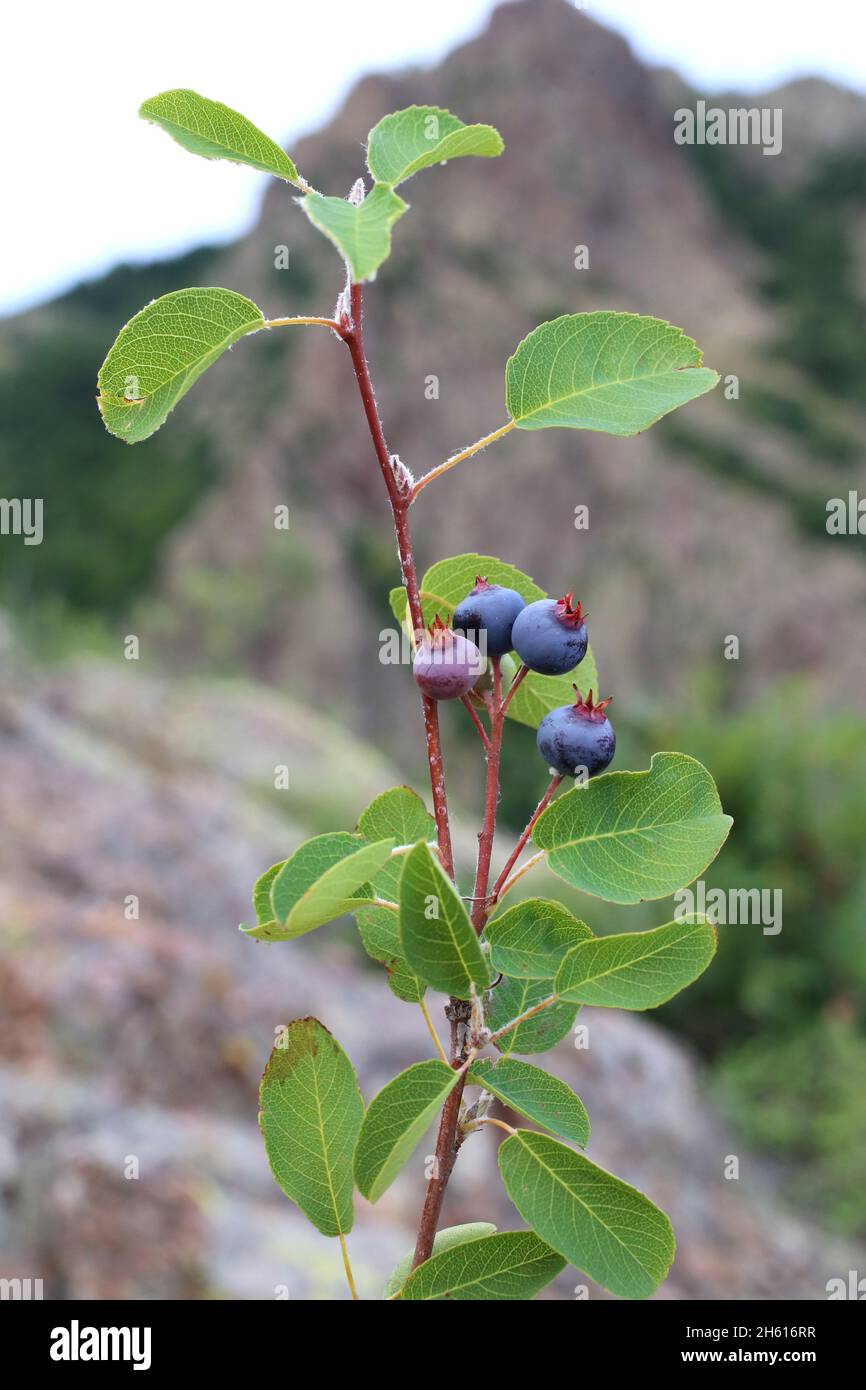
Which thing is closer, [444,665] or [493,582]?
[444,665]

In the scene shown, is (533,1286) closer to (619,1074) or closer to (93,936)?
(93,936)

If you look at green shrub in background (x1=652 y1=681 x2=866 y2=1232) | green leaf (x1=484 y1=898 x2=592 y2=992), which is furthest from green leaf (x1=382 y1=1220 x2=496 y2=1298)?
green shrub in background (x1=652 y1=681 x2=866 y2=1232)

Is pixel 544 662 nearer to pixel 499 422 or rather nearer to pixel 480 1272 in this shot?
pixel 480 1272

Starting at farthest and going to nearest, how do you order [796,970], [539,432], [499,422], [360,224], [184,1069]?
[499,422], [539,432], [796,970], [184,1069], [360,224]

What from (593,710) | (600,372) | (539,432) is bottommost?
(593,710)

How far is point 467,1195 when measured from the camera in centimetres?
276

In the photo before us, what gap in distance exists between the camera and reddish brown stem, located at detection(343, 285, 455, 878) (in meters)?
0.51

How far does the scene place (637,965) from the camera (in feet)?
1.69

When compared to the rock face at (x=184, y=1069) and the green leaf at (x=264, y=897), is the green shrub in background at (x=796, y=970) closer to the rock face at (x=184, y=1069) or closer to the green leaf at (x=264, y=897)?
the rock face at (x=184, y=1069)

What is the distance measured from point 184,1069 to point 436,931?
2.49 metres

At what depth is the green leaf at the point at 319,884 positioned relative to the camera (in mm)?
456

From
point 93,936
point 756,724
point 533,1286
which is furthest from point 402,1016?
point 533,1286

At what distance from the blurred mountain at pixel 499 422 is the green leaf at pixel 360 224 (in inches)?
426
